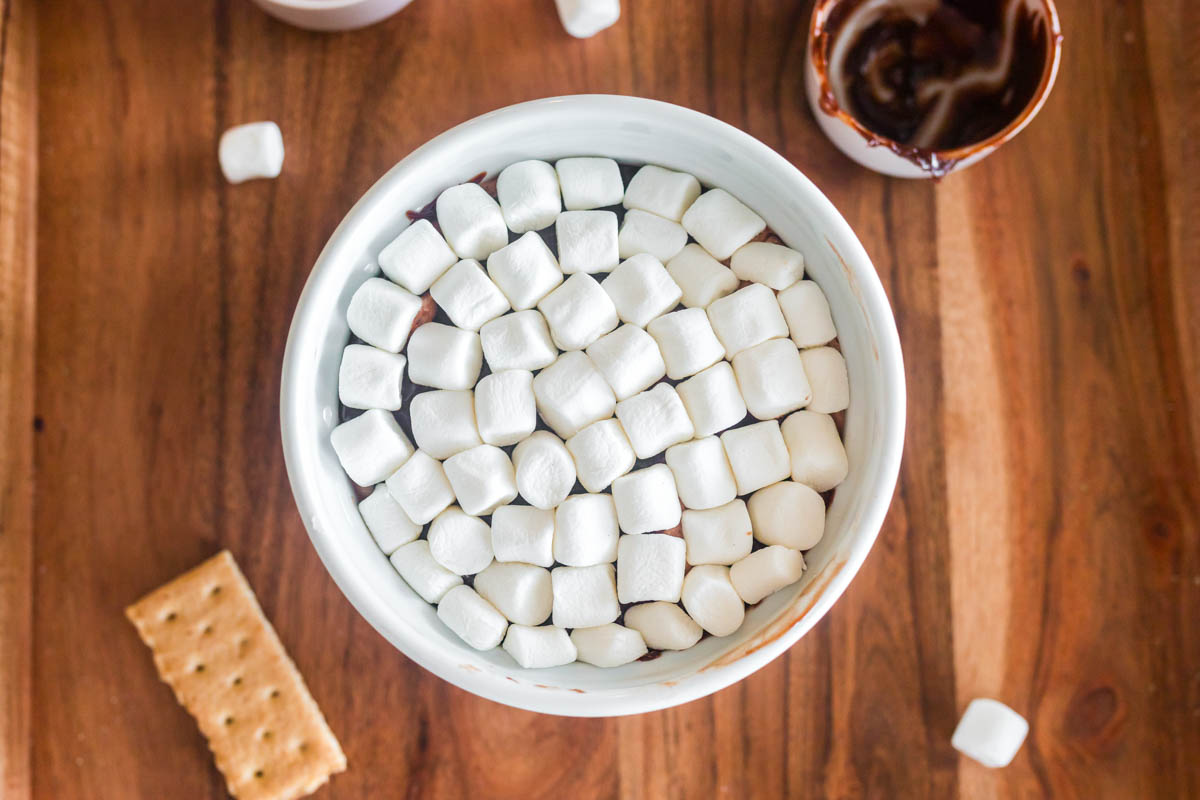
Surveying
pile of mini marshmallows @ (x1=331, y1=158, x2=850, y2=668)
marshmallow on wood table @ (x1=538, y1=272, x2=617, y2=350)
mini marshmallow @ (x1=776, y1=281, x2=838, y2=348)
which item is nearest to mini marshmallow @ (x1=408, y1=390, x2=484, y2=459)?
pile of mini marshmallows @ (x1=331, y1=158, x2=850, y2=668)

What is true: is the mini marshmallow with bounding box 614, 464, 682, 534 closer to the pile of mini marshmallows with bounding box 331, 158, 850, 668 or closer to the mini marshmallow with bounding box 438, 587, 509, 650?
the pile of mini marshmallows with bounding box 331, 158, 850, 668

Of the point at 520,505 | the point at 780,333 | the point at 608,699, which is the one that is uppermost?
the point at 780,333

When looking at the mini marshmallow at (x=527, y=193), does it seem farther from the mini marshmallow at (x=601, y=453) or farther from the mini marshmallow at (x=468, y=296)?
the mini marshmallow at (x=601, y=453)

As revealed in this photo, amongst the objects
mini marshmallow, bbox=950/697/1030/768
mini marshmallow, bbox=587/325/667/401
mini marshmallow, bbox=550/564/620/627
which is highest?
mini marshmallow, bbox=587/325/667/401

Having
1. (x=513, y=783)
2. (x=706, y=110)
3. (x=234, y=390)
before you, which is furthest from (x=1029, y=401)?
(x=234, y=390)

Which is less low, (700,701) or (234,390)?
(234,390)

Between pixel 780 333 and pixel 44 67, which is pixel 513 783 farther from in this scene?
pixel 44 67

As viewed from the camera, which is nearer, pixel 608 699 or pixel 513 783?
pixel 608 699
